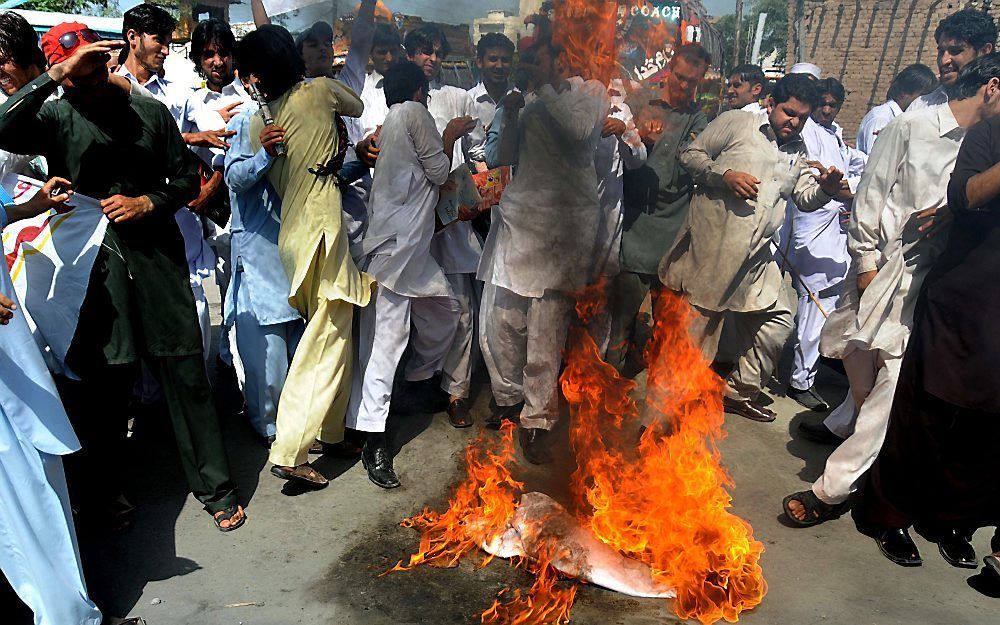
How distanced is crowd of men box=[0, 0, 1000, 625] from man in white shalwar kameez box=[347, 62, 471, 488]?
18 millimetres

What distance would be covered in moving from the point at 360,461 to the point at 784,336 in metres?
3.06

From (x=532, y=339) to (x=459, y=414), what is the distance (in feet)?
2.76

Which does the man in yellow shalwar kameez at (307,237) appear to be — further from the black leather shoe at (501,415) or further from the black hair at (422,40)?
the black hair at (422,40)

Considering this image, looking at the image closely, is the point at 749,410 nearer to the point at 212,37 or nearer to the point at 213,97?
the point at 213,97

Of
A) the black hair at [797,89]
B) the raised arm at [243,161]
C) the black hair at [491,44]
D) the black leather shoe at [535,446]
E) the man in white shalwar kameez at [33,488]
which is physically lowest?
the black leather shoe at [535,446]

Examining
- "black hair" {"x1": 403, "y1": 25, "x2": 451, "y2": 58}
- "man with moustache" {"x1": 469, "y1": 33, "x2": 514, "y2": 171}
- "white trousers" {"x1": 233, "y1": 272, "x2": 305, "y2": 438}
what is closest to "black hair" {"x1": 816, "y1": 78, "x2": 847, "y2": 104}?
"man with moustache" {"x1": 469, "y1": 33, "x2": 514, "y2": 171}

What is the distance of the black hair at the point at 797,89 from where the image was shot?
4883 mm

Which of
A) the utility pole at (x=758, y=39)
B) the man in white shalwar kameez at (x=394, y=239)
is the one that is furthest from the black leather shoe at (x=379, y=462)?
the utility pole at (x=758, y=39)

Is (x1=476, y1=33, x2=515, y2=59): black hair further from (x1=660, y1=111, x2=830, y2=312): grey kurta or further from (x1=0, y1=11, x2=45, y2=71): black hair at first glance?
(x1=0, y1=11, x2=45, y2=71): black hair

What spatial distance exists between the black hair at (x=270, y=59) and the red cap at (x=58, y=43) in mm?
793

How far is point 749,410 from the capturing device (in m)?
5.38

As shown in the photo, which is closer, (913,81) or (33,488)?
(33,488)

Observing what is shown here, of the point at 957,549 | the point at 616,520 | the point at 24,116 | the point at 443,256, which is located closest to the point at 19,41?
the point at 24,116

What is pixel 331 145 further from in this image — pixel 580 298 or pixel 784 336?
pixel 784 336
